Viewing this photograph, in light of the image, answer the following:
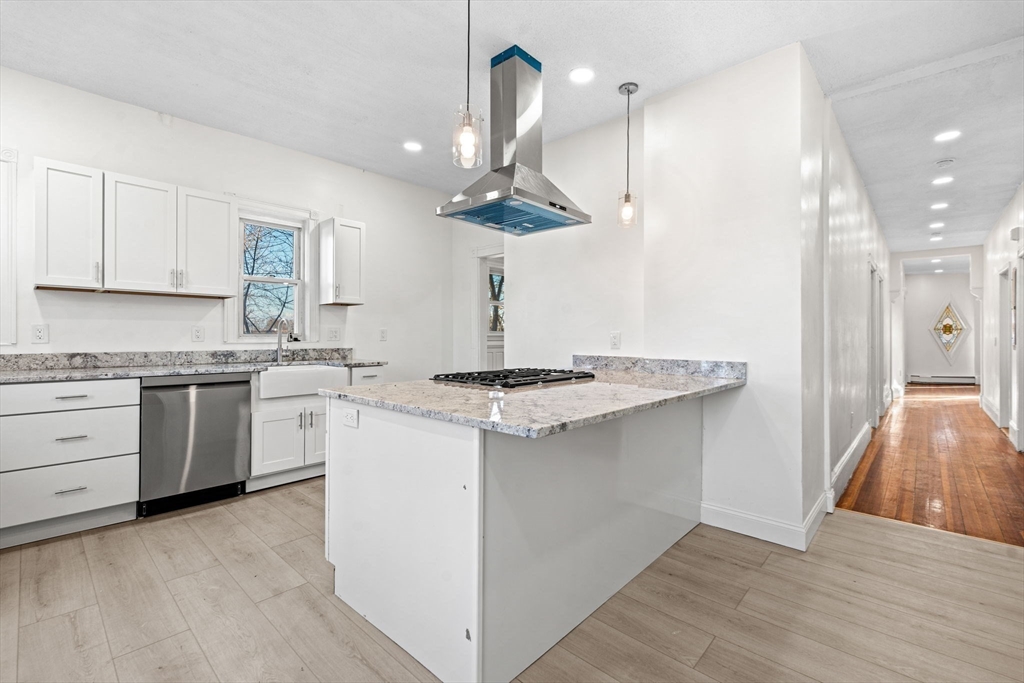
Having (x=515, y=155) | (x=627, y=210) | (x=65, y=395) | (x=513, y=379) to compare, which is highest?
(x=515, y=155)

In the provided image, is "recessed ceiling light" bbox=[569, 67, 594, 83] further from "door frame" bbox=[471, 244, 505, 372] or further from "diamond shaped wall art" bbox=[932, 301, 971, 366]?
"diamond shaped wall art" bbox=[932, 301, 971, 366]

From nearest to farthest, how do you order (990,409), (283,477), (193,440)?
(193,440) → (283,477) → (990,409)

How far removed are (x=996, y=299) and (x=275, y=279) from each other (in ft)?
25.7

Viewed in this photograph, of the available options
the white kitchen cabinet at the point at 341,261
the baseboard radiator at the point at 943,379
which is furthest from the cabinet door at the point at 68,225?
the baseboard radiator at the point at 943,379

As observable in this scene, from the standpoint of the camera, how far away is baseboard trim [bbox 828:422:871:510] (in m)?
3.12

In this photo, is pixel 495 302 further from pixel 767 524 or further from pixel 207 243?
pixel 767 524

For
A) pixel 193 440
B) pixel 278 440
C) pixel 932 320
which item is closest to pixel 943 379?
pixel 932 320

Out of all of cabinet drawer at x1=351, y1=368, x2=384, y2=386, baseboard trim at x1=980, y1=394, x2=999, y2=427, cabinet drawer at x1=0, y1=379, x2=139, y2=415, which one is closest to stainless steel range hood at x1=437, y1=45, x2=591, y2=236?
cabinet drawer at x1=351, y1=368, x2=384, y2=386

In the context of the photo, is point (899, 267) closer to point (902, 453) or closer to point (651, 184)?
point (902, 453)

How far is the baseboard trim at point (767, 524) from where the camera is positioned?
243 cm

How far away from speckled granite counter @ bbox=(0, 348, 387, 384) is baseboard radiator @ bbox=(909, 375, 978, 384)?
12.5 m

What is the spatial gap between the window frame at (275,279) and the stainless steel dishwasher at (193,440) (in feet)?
2.43

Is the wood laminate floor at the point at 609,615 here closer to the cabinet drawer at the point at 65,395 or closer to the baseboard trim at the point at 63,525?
the baseboard trim at the point at 63,525

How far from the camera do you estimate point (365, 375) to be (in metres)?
3.73
